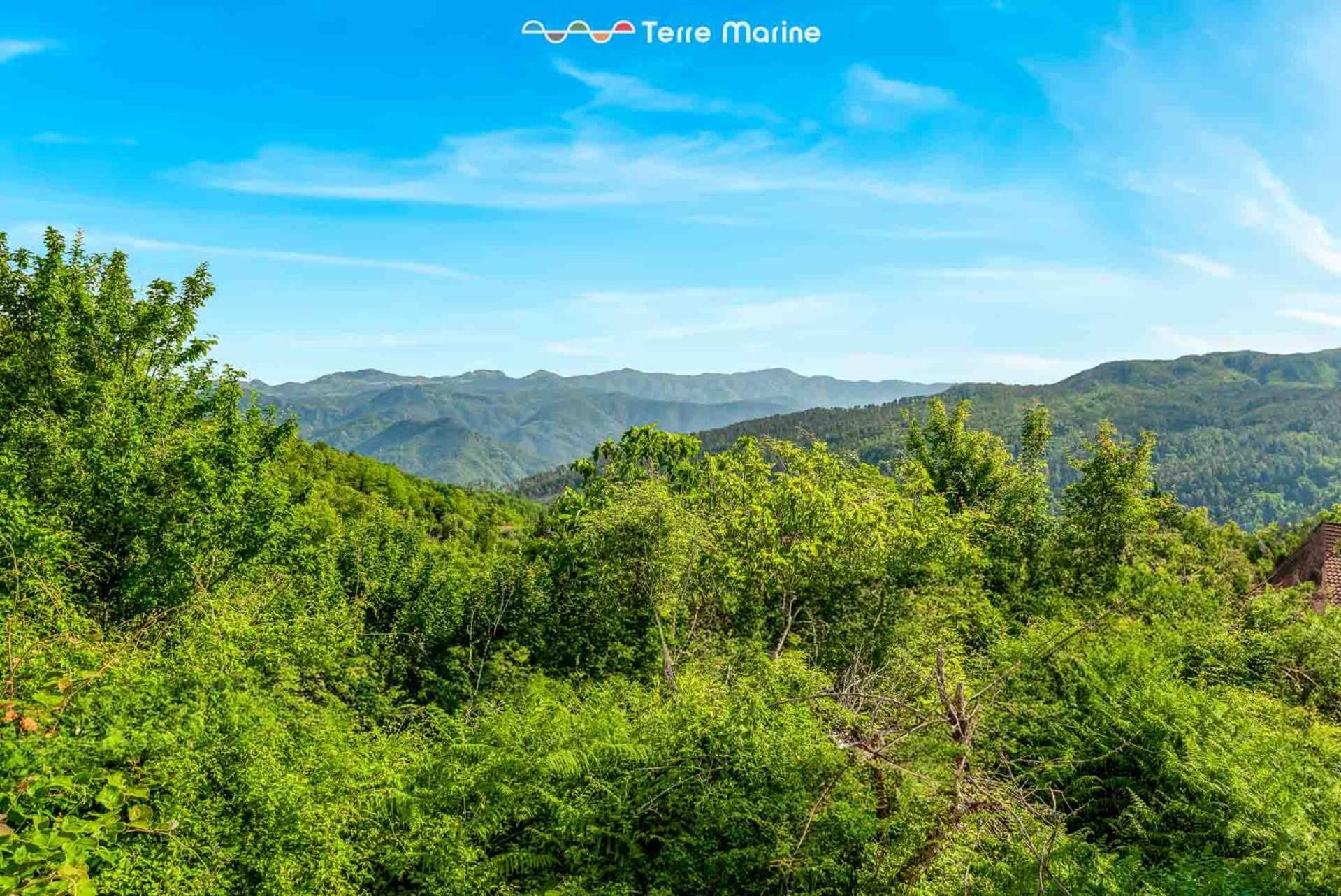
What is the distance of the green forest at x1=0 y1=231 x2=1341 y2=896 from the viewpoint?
17.8 ft

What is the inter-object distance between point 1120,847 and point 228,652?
8982 millimetres

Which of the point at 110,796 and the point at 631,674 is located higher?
the point at 110,796

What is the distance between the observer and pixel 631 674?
46.1ft

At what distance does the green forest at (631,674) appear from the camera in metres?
5.43

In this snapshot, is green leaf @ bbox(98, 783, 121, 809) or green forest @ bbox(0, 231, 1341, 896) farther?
green forest @ bbox(0, 231, 1341, 896)

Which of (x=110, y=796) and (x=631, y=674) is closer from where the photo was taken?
(x=110, y=796)

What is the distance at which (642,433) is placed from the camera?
1864 centimetres

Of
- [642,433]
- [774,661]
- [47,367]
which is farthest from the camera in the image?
[642,433]

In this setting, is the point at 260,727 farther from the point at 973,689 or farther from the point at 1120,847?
the point at 973,689

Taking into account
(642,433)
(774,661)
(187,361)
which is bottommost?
(774,661)

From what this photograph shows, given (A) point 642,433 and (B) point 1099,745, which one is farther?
(A) point 642,433

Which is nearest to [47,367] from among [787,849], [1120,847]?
[787,849]

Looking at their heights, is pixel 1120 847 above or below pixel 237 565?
below

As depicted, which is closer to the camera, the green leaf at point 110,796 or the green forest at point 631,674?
the green leaf at point 110,796
